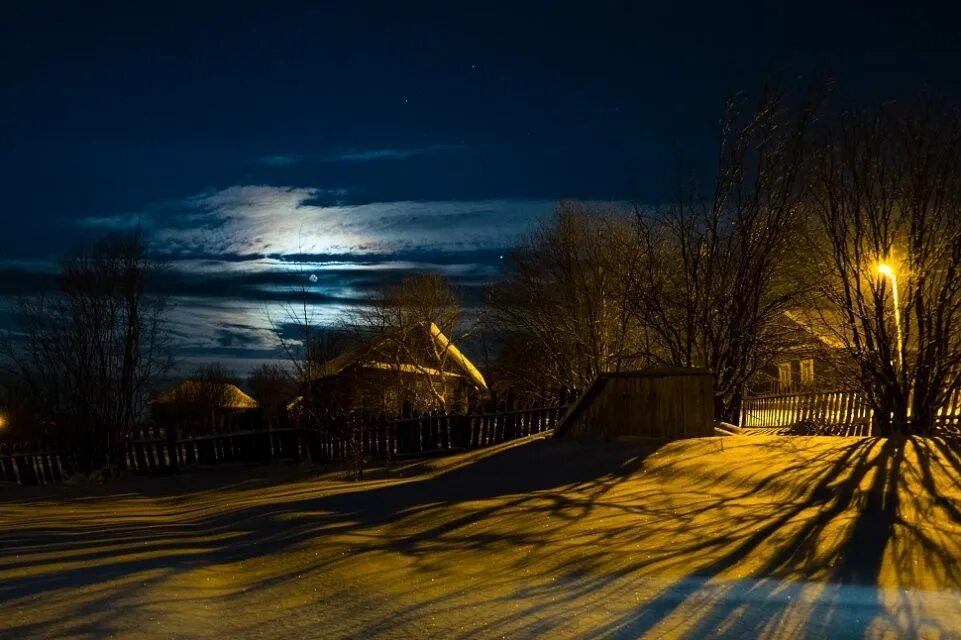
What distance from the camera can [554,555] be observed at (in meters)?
8.12

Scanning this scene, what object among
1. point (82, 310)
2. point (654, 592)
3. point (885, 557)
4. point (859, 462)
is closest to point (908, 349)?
point (859, 462)

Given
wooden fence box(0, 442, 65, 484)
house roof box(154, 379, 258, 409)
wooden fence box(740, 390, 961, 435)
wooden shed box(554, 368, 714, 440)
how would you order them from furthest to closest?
1. house roof box(154, 379, 258, 409)
2. wooden fence box(0, 442, 65, 484)
3. wooden fence box(740, 390, 961, 435)
4. wooden shed box(554, 368, 714, 440)

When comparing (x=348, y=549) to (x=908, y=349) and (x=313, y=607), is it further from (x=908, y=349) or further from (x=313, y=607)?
(x=908, y=349)

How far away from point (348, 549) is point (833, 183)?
10366 mm

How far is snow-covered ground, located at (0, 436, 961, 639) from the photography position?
5.96 metres

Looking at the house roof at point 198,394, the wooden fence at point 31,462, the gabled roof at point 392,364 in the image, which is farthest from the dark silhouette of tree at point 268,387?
the wooden fence at point 31,462

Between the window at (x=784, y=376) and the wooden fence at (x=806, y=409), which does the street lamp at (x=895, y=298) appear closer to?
the wooden fence at (x=806, y=409)

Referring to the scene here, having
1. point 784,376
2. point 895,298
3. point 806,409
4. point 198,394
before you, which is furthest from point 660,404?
point 198,394

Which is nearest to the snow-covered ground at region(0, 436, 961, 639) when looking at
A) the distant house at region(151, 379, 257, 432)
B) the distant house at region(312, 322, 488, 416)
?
the distant house at region(312, 322, 488, 416)

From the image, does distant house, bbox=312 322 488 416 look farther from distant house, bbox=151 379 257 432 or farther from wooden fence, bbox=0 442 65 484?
wooden fence, bbox=0 442 65 484

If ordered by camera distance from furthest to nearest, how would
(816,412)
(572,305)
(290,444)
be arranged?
(572,305)
(816,412)
(290,444)

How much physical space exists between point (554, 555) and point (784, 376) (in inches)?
1235

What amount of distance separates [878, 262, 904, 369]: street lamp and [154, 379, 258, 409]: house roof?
142 feet

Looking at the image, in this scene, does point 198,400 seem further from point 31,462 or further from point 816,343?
point 816,343
